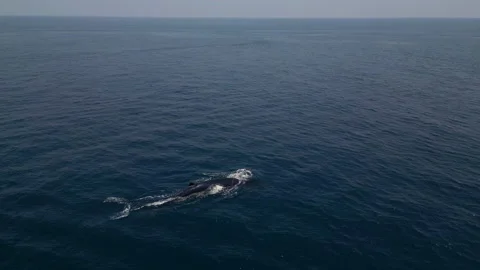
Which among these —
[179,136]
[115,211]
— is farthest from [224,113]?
[115,211]

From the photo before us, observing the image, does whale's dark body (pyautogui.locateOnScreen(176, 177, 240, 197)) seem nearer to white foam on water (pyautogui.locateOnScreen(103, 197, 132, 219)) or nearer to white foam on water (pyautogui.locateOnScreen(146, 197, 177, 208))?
white foam on water (pyautogui.locateOnScreen(146, 197, 177, 208))

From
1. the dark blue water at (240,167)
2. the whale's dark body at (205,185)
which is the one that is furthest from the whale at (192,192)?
the dark blue water at (240,167)

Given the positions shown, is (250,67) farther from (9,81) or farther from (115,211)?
(115,211)

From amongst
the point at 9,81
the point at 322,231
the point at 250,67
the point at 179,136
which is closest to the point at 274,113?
the point at 179,136

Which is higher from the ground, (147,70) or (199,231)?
(147,70)

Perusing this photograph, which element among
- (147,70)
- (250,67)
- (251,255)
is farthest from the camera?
(250,67)

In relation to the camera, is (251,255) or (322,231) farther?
(322,231)

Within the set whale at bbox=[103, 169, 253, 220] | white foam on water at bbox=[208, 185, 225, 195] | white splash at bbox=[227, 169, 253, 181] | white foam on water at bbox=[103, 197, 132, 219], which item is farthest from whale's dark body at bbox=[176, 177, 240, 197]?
white foam on water at bbox=[103, 197, 132, 219]

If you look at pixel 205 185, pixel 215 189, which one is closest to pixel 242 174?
pixel 215 189

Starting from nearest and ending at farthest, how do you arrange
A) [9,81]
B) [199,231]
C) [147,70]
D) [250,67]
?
[199,231] → [9,81] → [147,70] → [250,67]
